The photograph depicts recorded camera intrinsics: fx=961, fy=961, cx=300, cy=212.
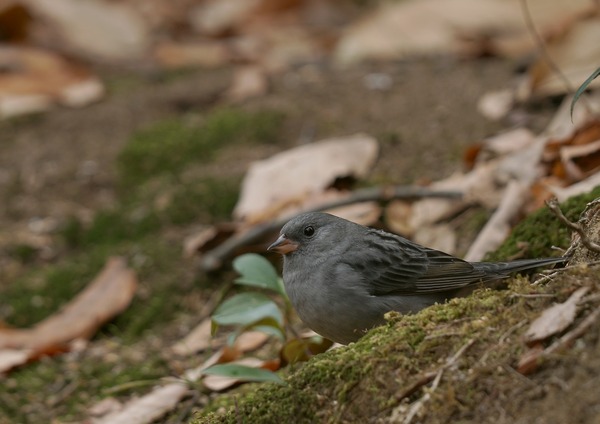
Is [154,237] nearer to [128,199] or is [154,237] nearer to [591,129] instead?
[128,199]

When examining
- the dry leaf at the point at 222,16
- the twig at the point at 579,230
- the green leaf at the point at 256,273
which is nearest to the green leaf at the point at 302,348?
the green leaf at the point at 256,273

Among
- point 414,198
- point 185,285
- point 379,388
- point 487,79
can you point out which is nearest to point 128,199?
point 185,285

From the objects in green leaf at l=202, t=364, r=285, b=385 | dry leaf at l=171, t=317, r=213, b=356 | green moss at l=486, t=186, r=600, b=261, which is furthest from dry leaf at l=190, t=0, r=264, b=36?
green leaf at l=202, t=364, r=285, b=385

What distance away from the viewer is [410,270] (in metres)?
3.98

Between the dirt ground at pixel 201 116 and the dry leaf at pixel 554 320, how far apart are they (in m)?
2.96

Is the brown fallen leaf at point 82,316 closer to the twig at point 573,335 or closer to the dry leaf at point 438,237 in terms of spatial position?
the dry leaf at point 438,237

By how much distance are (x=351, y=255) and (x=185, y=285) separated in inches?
73.4

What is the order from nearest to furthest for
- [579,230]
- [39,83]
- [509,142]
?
1. [579,230]
2. [509,142]
3. [39,83]

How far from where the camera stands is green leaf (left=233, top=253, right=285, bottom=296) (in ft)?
13.2

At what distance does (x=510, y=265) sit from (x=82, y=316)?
276cm

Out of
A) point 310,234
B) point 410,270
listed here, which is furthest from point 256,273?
point 410,270

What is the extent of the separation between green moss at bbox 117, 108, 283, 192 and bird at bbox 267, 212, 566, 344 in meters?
2.89

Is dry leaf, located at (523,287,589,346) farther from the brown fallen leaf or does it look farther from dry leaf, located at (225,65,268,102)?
dry leaf, located at (225,65,268,102)

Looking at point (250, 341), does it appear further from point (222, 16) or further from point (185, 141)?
point (222, 16)
